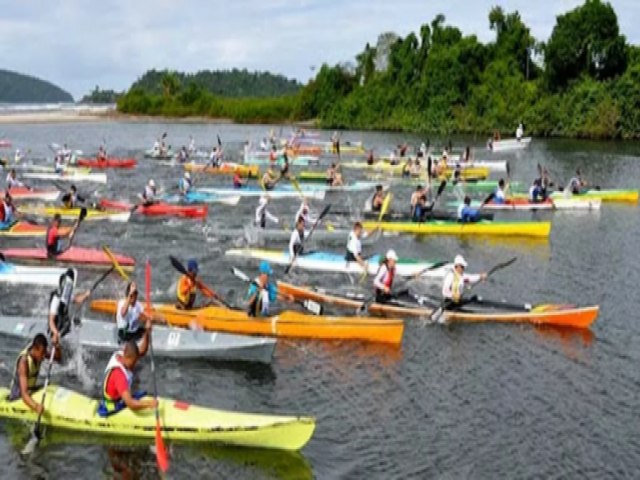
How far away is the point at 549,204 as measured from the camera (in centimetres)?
3581

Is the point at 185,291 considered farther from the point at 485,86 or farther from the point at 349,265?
the point at 485,86

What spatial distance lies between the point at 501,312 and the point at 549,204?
55.6ft

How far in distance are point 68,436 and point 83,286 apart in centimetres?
1020

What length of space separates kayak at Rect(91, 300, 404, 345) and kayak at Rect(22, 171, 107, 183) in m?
28.8

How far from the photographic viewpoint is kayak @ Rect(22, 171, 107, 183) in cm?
4591

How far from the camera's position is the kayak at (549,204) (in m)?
35.7

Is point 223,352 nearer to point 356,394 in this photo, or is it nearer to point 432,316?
point 356,394

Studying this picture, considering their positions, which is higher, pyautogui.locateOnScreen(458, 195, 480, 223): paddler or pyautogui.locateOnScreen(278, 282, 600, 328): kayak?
pyautogui.locateOnScreen(458, 195, 480, 223): paddler

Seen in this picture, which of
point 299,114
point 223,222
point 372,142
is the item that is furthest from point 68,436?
point 299,114

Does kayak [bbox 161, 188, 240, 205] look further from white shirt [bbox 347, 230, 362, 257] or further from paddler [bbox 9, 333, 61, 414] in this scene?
paddler [bbox 9, 333, 61, 414]

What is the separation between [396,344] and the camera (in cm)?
1823

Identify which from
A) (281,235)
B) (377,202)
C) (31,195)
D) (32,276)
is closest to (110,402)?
(32,276)

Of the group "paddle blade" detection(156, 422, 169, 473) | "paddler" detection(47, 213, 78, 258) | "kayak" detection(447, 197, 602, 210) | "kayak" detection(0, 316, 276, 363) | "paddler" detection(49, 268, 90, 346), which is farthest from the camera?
"kayak" detection(447, 197, 602, 210)

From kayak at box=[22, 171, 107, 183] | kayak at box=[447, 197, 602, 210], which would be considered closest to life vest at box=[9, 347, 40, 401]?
kayak at box=[447, 197, 602, 210]
